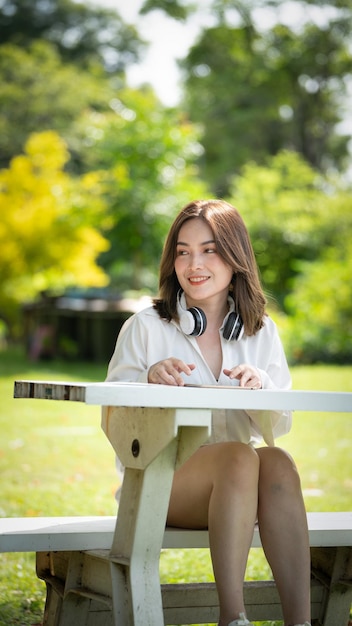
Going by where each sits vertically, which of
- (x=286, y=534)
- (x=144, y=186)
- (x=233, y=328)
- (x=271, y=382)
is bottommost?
(x=286, y=534)

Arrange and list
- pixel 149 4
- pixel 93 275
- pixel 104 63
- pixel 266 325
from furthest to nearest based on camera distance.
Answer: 1. pixel 104 63
2. pixel 149 4
3. pixel 93 275
4. pixel 266 325

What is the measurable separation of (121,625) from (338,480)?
14.0 ft

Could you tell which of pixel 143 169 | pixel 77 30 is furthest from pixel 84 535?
pixel 77 30

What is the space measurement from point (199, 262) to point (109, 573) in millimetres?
1032

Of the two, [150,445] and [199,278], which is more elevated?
[199,278]

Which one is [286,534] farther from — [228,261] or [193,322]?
[228,261]

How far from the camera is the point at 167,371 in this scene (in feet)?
8.87

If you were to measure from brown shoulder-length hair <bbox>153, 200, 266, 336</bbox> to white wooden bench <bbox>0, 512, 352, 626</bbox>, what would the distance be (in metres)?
0.69

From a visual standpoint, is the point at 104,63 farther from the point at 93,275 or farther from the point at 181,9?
the point at 93,275

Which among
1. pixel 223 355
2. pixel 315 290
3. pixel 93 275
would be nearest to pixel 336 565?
pixel 223 355

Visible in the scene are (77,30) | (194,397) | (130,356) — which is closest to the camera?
(194,397)

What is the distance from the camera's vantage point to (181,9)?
31.5 meters

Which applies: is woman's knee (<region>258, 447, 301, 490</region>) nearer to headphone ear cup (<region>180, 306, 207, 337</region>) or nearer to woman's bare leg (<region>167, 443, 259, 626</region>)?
woman's bare leg (<region>167, 443, 259, 626</region>)

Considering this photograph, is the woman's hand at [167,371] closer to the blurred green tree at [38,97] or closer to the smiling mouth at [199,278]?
the smiling mouth at [199,278]
